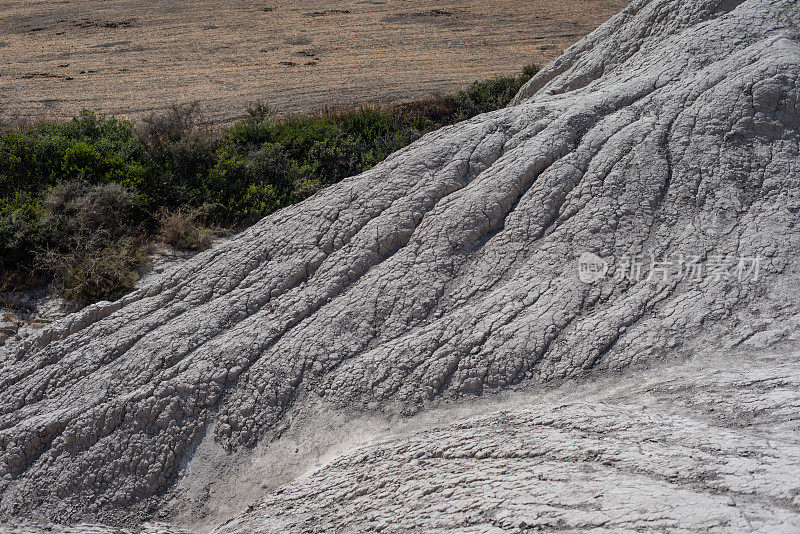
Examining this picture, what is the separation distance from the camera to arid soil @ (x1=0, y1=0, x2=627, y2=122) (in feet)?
47.9

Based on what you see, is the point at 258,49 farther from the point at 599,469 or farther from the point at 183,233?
the point at 599,469

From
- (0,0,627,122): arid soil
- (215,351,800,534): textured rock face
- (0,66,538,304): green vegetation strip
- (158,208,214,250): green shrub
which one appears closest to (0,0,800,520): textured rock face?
(215,351,800,534): textured rock face

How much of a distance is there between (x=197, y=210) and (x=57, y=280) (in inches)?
83.9

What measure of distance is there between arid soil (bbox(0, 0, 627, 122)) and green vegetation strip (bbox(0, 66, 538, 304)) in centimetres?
267

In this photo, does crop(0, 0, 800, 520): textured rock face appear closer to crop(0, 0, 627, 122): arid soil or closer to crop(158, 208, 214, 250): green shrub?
crop(158, 208, 214, 250): green shrub

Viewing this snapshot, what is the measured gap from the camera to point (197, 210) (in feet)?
30.7

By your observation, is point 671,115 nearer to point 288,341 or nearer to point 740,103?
point 740,103

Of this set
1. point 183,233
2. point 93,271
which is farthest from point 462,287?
point 183,233

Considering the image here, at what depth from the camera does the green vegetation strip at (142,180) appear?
8.23 m

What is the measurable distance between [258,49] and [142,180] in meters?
9.48

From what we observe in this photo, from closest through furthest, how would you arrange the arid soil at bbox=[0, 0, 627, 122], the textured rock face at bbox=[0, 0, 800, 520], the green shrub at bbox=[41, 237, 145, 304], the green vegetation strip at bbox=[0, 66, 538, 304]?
the textured rock face at bbox=[0, 0, 800, 520], the green shrub at bbox=[41, 237, 145, 304], the green vegetation strip at bbox=[0, 66, 538, 304], the arid soil at bbox=[0, 0, 627, 122]

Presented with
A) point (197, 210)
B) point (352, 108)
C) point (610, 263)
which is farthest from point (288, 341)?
point (352, 108)

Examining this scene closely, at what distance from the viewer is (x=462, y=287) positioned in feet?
16.9

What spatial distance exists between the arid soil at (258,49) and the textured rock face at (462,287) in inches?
335
